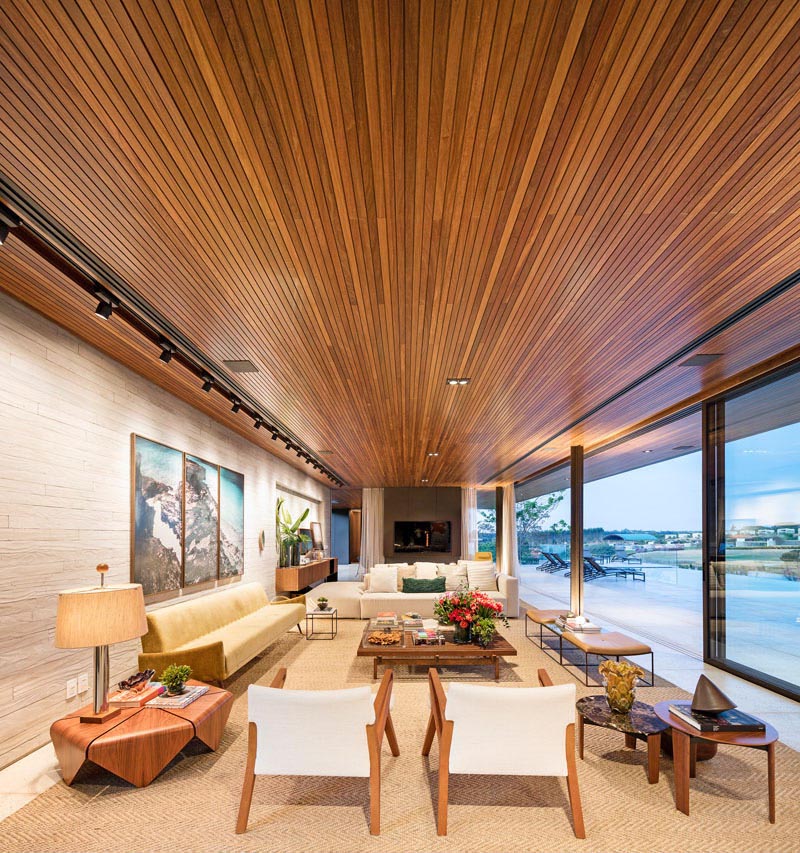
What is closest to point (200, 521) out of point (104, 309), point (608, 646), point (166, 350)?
point (166, 350)

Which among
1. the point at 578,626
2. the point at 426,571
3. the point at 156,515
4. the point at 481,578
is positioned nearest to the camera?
the point at 156,515

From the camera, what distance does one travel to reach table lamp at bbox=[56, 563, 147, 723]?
131 inches

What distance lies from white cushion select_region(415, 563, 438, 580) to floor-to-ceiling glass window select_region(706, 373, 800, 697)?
4825 millimetres

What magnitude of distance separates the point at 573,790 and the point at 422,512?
507 inches

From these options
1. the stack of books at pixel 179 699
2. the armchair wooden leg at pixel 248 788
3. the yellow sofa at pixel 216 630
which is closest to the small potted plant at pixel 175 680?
the stack of books at pixel 179 699

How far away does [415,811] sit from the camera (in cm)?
311

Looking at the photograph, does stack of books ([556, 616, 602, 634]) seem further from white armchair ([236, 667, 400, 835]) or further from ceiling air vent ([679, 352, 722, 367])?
white armchair ([236, 667, 400, 835])

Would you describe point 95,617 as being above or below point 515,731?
above

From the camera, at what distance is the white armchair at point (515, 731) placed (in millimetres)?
2971

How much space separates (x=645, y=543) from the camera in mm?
9531

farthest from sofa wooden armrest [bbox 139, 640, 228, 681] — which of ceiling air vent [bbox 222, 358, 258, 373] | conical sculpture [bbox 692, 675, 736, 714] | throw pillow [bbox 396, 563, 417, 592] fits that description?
throw pillow [bbox 396, 563, 417, 592]

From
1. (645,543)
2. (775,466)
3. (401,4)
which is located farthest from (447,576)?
(401,4)

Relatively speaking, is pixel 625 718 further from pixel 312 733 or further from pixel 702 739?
pixel 312 733

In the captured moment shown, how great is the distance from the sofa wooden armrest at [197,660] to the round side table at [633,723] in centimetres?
277
